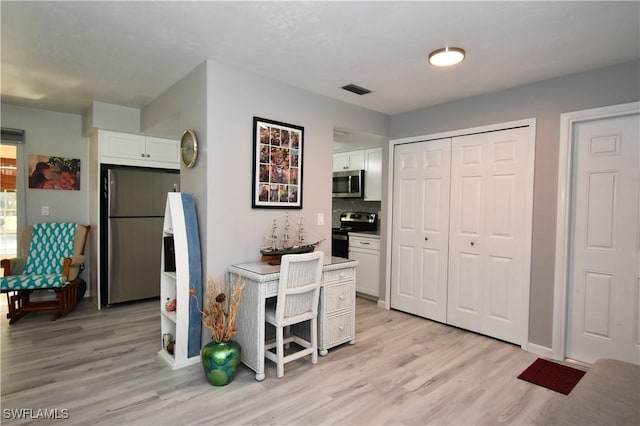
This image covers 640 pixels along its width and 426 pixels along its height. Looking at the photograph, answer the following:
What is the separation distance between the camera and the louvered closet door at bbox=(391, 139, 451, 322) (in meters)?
3.68

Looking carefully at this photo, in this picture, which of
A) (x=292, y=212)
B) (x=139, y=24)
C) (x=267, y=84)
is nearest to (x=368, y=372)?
(x=292, y=212)

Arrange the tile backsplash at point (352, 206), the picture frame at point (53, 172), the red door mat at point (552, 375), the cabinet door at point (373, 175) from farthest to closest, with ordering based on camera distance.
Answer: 1. the tile backsplash at point (352, 206)
2. the cabinet door at point (373, 175)
3. the picture frame at point (53, 172)
4. the red door mat at point (552, 375)

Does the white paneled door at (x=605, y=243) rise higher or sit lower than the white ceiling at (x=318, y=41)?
lower

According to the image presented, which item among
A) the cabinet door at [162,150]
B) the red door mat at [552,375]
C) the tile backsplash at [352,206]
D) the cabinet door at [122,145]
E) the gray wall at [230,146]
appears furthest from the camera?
the tile backsplash at [352,206]

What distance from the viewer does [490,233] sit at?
130 inches

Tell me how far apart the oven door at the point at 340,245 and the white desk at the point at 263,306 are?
68.6 inches

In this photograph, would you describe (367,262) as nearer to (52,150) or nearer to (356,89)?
(356,89)

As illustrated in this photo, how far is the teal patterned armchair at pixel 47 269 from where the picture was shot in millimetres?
3557

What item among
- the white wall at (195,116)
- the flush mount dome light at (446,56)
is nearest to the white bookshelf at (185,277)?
the white wall at (195,116)

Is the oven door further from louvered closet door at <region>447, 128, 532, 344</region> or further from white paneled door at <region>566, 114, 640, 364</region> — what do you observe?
white paneled door at <region>566, 114, 640, 364</region>

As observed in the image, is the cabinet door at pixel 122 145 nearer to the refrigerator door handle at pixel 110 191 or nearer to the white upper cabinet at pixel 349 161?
the refrigerator door handle at pixel 110 191

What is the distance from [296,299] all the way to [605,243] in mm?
2473

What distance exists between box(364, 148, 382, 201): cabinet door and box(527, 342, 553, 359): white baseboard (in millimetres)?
2682

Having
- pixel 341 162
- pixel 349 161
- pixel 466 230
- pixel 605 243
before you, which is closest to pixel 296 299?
pixel 466 230
